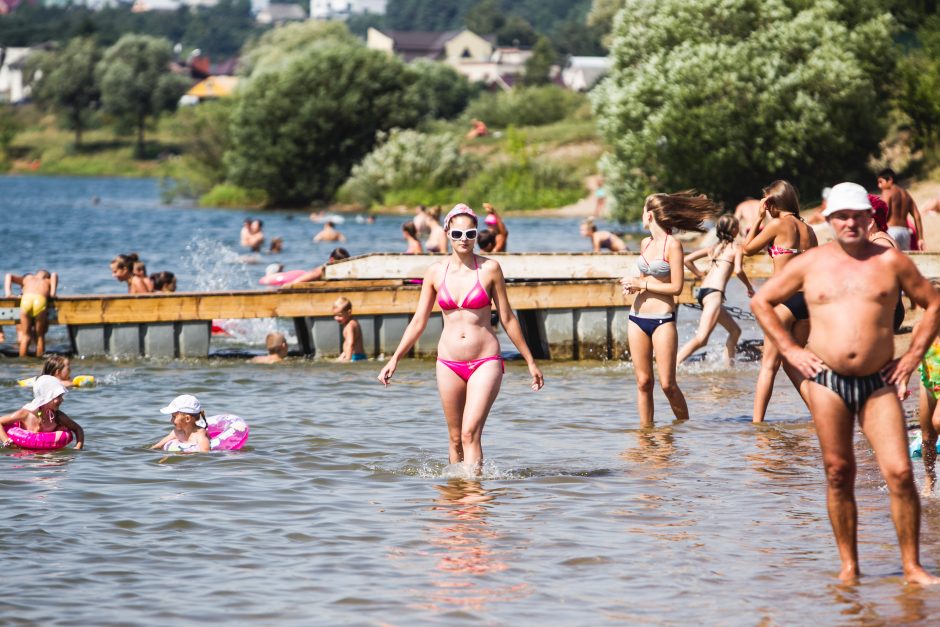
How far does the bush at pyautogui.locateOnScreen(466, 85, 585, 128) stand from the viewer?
8800cm

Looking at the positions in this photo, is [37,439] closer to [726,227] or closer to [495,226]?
[726,227]

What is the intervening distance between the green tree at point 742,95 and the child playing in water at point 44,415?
2891 cm

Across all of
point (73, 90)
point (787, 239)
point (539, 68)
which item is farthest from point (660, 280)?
point (539, 68)

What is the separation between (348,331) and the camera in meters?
17.3

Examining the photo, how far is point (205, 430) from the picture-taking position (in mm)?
11664

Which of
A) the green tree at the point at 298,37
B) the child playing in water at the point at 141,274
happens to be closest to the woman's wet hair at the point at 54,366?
the child playing in water at the point at 141,274

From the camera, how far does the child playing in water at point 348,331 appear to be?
56.2ft

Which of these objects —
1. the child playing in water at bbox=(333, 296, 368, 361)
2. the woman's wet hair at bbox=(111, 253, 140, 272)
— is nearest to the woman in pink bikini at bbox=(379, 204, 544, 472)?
the child playing in water at bbox=(333, 296, 368, 361)

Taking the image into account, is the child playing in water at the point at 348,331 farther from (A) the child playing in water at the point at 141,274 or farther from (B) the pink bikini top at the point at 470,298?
(B) the pink bikini top at the point at 470,298

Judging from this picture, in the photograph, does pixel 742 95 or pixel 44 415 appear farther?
pixel 742 95

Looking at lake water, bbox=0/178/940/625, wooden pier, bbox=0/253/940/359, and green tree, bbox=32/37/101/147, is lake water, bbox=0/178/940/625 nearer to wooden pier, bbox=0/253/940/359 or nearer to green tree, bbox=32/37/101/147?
wooden pier, bbox=0/253/940/359

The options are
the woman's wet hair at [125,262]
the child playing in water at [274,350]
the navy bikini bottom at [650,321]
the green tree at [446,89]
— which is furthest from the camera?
the green tree at [446,89]

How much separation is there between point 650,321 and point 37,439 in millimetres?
5117

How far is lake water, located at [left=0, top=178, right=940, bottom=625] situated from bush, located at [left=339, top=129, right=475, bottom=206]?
48.6 m
